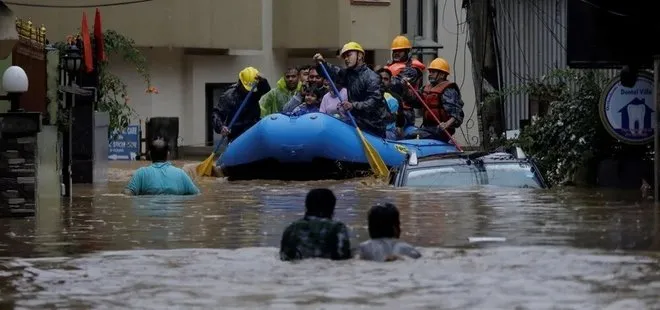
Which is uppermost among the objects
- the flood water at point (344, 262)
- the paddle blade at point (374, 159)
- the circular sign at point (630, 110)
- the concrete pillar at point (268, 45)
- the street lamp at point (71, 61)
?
the concrete pillar at point (268, 45)

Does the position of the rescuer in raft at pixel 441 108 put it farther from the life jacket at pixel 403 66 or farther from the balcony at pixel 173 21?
the balcony at pixel 173 21

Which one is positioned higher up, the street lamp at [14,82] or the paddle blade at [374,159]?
the street lamp at [14,82]

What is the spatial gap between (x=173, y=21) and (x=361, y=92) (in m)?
15.0

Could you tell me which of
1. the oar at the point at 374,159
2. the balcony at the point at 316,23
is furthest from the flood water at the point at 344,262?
the balcony at the point at 316,23

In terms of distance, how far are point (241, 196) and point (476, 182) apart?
10.5 feet

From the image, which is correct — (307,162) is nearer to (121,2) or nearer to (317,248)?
(317,248)

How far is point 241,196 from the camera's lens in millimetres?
21766

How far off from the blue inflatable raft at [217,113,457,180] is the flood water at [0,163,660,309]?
4.42m

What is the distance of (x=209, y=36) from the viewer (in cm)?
4022

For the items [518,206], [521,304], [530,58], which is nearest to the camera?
[521,304]

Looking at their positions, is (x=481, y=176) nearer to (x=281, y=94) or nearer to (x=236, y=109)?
(x=281, y=94)

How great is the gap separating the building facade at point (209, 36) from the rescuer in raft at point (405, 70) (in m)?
11.5

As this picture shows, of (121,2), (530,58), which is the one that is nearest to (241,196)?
(530,58)

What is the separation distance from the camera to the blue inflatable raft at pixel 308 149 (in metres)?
24.7
